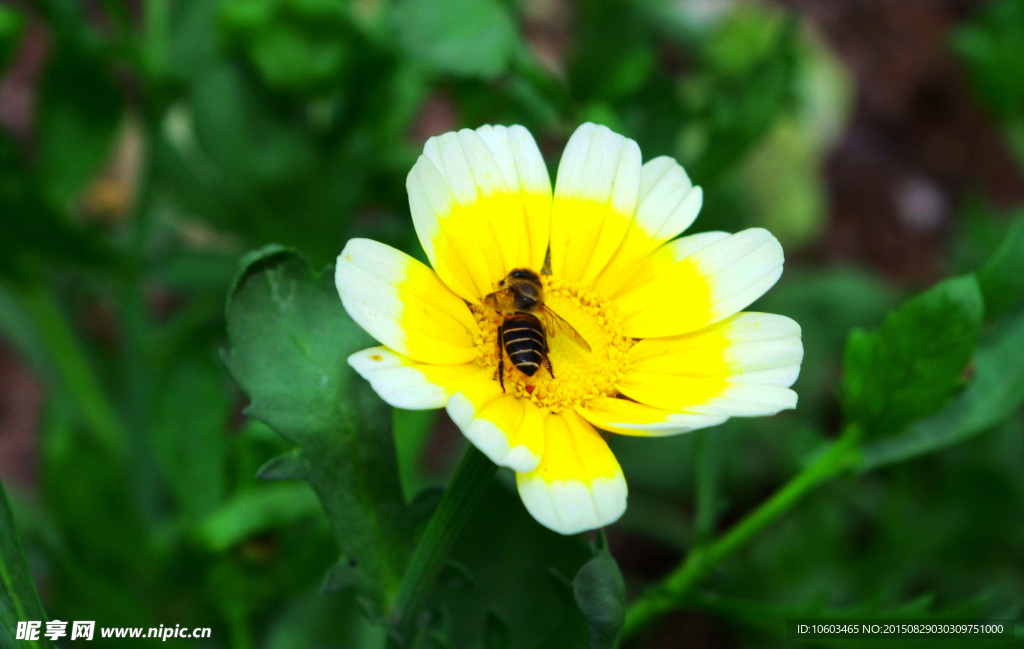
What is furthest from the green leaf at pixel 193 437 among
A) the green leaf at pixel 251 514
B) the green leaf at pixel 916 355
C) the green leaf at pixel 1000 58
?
the green leaf at pixel 1000 58

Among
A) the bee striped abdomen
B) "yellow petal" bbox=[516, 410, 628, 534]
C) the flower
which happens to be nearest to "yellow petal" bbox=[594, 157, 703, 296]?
the flower

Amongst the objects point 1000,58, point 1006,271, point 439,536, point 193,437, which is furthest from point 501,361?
point 1000,58

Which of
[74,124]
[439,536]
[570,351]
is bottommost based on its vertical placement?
[439,536]

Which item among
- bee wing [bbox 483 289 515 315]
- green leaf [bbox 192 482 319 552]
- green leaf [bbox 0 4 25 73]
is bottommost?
green leaf [bbox 192 482 319 552]

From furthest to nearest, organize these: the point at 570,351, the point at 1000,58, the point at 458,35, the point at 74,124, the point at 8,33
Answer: the point at 1000,58
the point at 74,124
the point at 458,35
the point at 8,33
the point at 570,351

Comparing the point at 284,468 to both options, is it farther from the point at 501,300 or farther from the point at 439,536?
the point at 501,300

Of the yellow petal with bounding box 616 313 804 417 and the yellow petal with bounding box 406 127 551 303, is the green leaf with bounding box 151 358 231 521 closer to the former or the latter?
the yellow petal with bounding box 406 127 551 303

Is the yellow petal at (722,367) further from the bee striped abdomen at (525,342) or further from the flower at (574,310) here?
the bee striped abdomen at (525,342)
